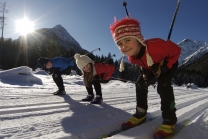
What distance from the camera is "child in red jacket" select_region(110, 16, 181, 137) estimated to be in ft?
6.57

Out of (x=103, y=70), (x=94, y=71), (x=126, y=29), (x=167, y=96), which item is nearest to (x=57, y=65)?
(x=94, y=71)

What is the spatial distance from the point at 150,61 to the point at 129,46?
322 mm

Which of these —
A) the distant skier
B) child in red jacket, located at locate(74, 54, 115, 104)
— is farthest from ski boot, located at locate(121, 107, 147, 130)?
the distant skier

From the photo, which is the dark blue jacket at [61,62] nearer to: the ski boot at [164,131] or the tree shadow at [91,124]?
the tree shadow at [91,124]

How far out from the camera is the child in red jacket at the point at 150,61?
2.00 metres

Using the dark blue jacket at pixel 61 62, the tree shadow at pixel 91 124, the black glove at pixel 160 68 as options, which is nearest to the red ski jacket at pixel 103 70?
the dark blue jacket at pixel 61 62

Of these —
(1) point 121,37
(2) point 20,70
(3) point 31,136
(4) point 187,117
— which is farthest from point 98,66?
(2) point 20,70

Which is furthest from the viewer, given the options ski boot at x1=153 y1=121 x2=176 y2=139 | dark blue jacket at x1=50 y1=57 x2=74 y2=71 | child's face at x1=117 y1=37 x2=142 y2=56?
dark blue jacket at x1=50 y1=57 x2=74 y2=71

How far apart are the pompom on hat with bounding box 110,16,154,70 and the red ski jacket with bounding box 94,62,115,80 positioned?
4.87ft

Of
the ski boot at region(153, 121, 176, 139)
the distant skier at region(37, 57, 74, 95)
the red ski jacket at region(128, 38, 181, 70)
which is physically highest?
the distant skier at region(37, 57, 74, 95)

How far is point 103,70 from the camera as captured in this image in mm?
3922

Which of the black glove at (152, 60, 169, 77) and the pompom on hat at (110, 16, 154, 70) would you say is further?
the pompom on hat at (110, 16, 154, 70)

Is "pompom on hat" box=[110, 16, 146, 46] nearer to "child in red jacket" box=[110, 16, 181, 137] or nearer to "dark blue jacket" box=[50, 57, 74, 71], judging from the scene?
"child in red jacket" box=[110, 16, 181, 137]

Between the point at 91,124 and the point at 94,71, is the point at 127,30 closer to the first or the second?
the point at 91,124
